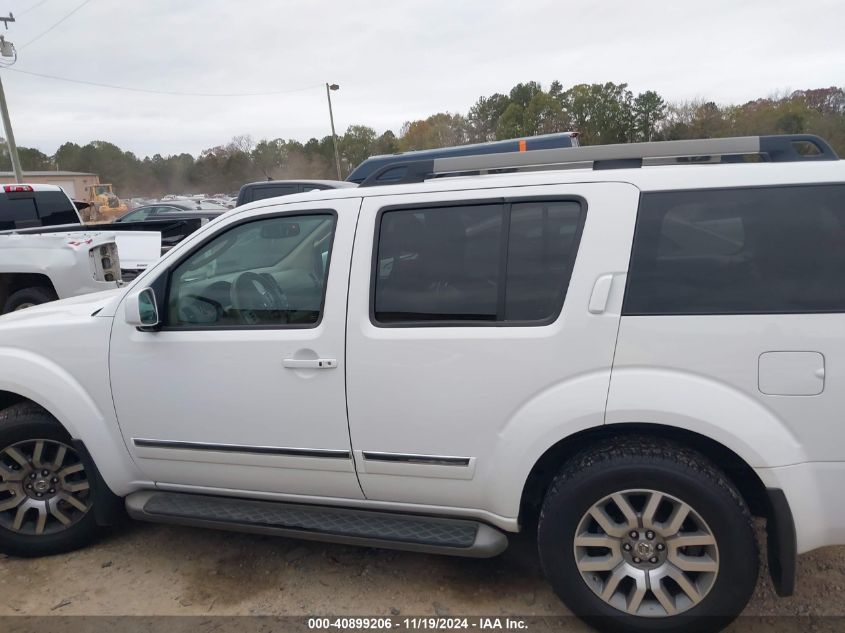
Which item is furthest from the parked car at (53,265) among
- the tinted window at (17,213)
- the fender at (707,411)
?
the fender at (707,411)

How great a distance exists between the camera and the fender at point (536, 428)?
7.48ft

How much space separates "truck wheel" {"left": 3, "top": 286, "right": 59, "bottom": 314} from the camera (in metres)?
7.16

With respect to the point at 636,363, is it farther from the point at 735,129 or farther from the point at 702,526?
the point at 735,129

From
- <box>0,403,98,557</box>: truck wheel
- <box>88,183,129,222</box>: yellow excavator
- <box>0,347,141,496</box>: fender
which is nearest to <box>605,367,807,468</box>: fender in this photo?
<box>0,347,141,496</box>: fender

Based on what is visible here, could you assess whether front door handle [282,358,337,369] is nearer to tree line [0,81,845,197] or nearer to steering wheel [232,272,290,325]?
steering wheel [232,272,290,325]

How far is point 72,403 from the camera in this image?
296 centimetres

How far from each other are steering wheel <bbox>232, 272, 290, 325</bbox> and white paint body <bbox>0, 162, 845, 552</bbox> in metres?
0.12

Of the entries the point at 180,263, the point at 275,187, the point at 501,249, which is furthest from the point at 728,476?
the point at 275,187

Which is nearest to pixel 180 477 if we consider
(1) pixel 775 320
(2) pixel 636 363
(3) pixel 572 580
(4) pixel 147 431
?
(4) pixel 147 431

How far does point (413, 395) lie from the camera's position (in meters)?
2.49

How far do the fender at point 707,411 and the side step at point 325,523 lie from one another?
2.69 ft

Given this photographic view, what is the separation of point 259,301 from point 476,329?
43.2 inches

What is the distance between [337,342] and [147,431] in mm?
1131

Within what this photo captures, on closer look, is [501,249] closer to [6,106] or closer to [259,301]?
[259,301]
